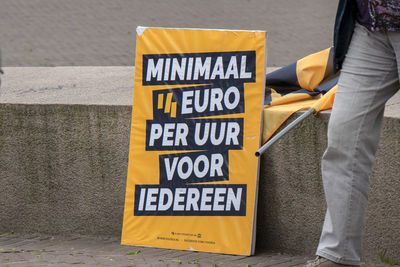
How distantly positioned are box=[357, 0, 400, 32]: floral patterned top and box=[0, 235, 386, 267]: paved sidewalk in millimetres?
1460

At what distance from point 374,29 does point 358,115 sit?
Result: 0.33 m

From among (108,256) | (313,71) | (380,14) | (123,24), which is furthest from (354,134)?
(123,24)

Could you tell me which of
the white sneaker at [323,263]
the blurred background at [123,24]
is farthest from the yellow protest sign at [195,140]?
the blurred background at [123,24]

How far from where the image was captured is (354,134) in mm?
2730

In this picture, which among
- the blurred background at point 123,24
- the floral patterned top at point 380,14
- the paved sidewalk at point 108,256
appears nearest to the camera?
the floral patterned top at point 380,14

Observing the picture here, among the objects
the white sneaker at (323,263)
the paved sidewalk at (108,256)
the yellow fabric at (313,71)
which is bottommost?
the paved sidewalk at (108,256)

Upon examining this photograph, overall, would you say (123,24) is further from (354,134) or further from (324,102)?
(354,134)

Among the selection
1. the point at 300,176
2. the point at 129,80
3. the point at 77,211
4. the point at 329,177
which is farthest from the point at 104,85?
the point at 329,177

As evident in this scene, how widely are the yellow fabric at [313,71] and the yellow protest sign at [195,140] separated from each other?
30 cm

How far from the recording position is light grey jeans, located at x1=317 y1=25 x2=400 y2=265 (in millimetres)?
2717

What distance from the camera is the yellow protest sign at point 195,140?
3758mm

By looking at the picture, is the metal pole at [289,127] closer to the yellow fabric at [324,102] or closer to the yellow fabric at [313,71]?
the yellow fabric at [324,102]

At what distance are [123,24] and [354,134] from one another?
1124 centimetres

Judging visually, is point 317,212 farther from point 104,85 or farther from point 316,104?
point 104,85
